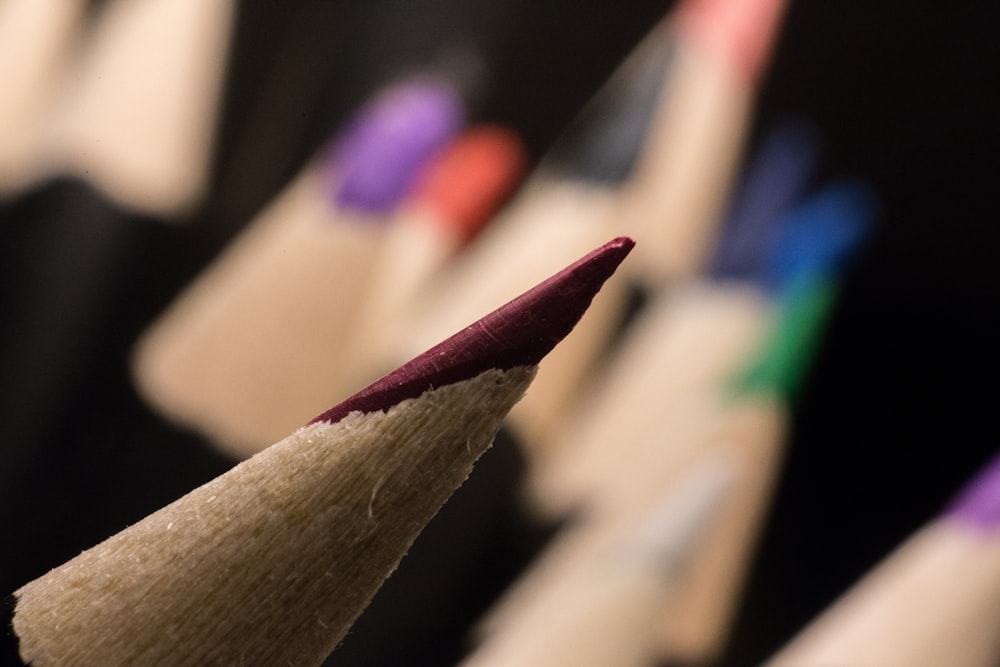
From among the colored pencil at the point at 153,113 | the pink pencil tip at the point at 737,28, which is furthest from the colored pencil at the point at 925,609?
the colored pencil at the point at 153,113

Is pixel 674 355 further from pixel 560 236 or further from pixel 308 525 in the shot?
pixel 308 525

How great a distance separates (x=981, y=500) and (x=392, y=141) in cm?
39

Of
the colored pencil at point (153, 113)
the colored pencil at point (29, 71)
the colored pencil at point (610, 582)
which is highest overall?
the colored pencil at point (29, 71)

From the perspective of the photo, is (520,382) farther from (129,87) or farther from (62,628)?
(129,87)

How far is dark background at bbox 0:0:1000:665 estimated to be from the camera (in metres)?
0.40

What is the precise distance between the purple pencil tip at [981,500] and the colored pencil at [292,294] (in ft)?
1.16

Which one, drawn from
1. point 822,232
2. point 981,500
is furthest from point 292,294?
point 981,500

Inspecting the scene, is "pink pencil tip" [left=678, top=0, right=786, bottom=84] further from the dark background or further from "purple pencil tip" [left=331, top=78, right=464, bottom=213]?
"purple pencil tip" [left=331, top=78, right=464, bottom=213]

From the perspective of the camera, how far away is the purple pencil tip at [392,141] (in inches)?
16.6

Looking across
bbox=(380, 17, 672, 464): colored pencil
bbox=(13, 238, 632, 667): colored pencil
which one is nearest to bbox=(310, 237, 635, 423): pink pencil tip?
bbox=(13, 238, 632, 667): colored pencil

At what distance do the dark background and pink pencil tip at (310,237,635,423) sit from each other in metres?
0.28

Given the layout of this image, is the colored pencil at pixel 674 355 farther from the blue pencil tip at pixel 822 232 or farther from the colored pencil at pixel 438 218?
the colored pencil at pixel 438 218

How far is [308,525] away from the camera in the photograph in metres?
0.15

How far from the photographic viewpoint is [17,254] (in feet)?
1.36
